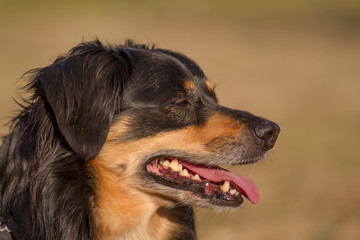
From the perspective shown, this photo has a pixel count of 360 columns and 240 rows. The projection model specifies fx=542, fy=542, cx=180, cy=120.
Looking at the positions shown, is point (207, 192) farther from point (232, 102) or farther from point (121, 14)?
point (121, 14)

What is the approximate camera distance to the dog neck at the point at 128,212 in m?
3.80

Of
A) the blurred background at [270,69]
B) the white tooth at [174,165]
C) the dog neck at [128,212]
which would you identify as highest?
the white tooth at [174,165]

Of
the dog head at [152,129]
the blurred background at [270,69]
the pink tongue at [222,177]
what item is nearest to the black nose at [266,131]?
the dog head at [152,129]

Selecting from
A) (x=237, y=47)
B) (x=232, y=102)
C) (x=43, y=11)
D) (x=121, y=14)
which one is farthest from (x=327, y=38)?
(x=43, y=11)

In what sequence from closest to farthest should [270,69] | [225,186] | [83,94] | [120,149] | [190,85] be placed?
[83,94]
[120,149]
[225,186]
[190,85]
[270,69]

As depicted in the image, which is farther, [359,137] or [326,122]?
[326,122]

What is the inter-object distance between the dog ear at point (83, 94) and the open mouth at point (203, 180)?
1.67 feet

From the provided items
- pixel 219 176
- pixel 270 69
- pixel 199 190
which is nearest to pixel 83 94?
pixel 199 190

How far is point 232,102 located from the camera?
13680 millimetres

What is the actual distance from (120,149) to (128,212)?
0.47 m

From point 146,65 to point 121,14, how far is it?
29182mm

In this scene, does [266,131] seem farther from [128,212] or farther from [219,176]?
[128,212]

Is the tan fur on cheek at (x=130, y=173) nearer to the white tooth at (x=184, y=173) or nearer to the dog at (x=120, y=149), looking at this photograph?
the dog at (x=120, y=149)

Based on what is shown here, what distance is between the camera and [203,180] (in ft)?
13.1
